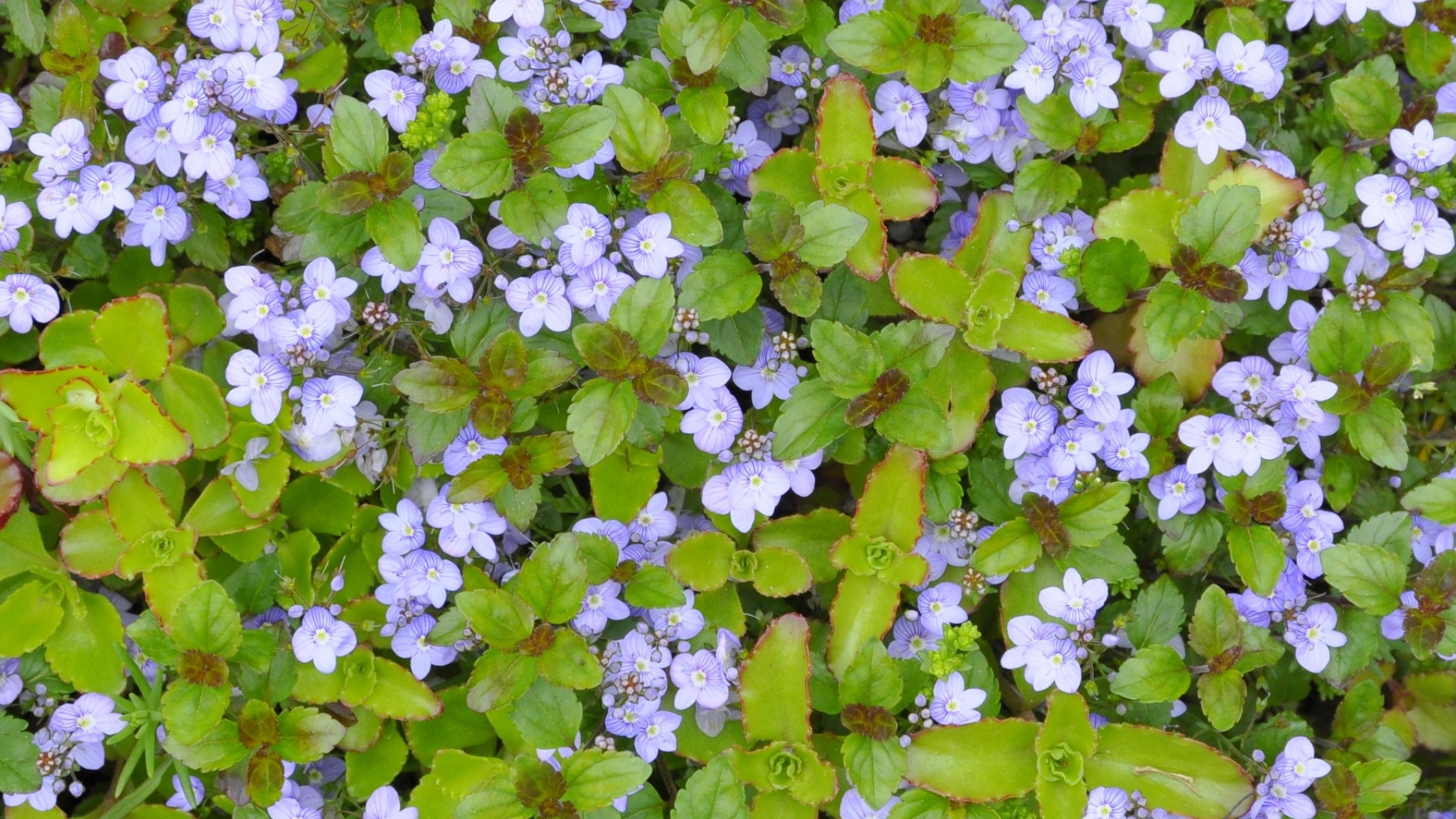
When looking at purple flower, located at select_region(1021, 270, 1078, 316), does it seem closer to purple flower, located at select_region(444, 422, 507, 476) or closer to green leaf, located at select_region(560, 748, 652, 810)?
purple flower, located at select_region(444, 422, 507, 476)

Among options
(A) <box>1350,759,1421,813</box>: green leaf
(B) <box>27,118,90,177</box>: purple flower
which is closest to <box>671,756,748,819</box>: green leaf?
(A) <box>1350,759,1421,813</box>: green leaf

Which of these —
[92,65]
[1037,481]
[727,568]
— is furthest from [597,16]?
[1037,481]

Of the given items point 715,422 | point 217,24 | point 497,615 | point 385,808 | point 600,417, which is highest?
point 217,24

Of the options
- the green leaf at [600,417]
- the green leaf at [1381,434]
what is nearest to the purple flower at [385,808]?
the green leaf at [600,417]

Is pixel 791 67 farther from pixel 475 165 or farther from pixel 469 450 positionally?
pixel 469 450

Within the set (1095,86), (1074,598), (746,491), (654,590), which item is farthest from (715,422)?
(1095,86)

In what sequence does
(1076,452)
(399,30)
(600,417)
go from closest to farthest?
(600,417), (1076,452), (399,30)

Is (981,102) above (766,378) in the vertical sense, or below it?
above

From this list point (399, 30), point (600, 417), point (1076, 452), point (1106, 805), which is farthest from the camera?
point (399, 30)
